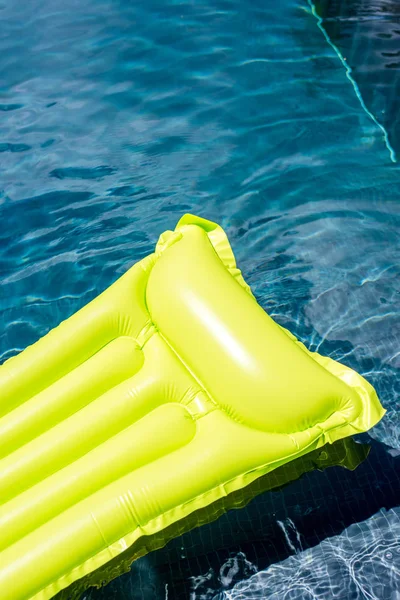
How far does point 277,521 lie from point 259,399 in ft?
2.05

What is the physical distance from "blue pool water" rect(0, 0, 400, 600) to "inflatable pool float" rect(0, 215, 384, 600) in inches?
16.4

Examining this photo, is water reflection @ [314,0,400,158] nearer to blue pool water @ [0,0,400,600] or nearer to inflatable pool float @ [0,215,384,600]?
blue pool water @ [0,0,400,600]

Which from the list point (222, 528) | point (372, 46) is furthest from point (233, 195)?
point (222, 528)

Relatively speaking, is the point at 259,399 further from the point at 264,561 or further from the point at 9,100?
the point at 9,100

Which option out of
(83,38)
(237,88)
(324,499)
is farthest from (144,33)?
(324,499)

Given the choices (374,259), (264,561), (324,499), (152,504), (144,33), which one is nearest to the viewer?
(152,504)

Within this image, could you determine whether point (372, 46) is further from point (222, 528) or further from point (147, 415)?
point (222, 528)

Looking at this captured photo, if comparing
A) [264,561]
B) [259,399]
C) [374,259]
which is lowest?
[264,561]

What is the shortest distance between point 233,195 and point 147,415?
7.00 ft

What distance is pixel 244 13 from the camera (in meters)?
5.98

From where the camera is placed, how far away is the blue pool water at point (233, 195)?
269cm

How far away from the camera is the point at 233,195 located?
4359 millimetres

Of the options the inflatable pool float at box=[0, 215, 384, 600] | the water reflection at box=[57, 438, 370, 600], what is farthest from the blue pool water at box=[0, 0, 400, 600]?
the inflatable pool float at box=[0, 215, 384, 600]

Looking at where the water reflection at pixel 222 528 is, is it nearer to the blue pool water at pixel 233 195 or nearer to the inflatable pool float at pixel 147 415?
the blue pool water at pixel 233 195
